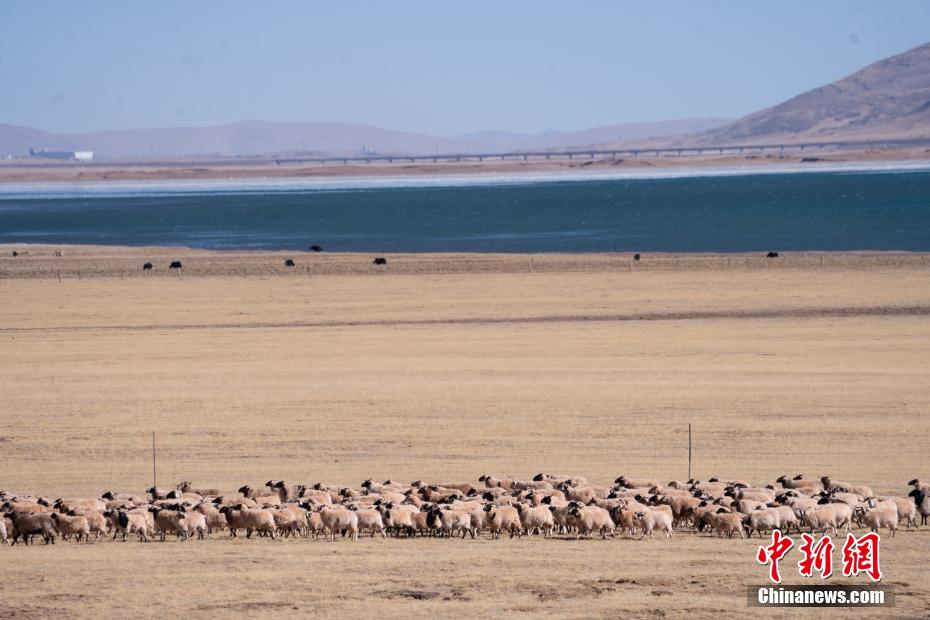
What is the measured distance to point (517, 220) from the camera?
106m

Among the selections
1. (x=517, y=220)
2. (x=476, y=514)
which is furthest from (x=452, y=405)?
(x=517, y=220)

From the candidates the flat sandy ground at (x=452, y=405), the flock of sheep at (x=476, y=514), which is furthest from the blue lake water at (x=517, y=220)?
the flock of sheep at (x=476, y=514)

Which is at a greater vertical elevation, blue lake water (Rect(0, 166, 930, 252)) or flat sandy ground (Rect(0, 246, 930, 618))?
blue lake water (Rect(0, 166, 930, 252))

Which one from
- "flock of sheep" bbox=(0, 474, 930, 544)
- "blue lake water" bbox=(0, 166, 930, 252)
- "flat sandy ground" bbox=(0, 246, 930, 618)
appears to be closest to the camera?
"flat sandy ground" bbox=(0, 246, 930, 618)

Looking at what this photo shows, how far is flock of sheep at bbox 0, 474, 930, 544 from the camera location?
18781 millimetres

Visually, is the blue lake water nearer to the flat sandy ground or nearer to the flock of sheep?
the flat sandy ground

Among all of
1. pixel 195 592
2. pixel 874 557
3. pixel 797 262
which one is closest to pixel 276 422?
pixel 195 592

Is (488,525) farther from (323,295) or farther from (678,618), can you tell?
(323,295)

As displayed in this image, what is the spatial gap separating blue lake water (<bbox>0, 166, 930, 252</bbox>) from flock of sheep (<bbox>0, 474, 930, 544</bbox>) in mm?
52929

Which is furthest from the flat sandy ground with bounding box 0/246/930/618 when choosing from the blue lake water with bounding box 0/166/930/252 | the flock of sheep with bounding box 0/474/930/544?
the blue lake water with bounding box 0/166/930/252

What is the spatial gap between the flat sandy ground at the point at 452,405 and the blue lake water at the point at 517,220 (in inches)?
750

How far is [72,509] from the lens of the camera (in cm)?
1917

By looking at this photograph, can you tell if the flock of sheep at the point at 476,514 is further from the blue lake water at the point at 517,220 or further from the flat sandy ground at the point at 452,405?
the blue lake water at the point at 517,220

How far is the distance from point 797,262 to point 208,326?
28.6 m
